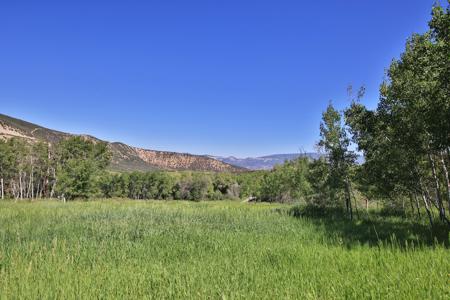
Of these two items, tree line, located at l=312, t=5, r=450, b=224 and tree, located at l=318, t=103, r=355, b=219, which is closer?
tree line, located at l=312, t=5, r=450, b=224

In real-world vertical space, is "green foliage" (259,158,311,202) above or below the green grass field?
above

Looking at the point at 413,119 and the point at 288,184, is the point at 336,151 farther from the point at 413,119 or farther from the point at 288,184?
the point at 288,184

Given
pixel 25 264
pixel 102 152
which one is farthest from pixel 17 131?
pixel 25 264

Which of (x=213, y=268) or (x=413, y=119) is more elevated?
(x=413, y=119)

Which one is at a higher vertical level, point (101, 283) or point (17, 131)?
point (17, 131)

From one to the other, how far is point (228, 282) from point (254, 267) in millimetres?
1200

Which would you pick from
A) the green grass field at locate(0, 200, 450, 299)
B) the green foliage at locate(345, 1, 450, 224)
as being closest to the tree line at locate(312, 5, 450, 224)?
the green foliage at locate(345, 1, 450, 224)

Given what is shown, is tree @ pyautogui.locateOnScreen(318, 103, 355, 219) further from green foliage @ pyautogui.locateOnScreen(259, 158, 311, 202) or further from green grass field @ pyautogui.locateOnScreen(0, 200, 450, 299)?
green foliage @ pyautogui.locateOnScreen(259, 158, 311, 202)

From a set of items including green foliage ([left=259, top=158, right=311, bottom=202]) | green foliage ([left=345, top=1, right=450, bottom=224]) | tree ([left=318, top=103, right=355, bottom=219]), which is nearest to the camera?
green foliage ([left=345, top=1, right=450, bottom=224])

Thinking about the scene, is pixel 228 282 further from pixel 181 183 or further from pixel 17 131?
pixel 17 131

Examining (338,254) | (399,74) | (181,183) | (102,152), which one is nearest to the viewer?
(338,254)

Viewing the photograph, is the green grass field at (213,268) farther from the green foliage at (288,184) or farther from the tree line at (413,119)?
the green foliage at (288,184)

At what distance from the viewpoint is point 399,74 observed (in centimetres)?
1196

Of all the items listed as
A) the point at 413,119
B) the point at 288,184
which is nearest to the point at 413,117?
the point at 413,119
